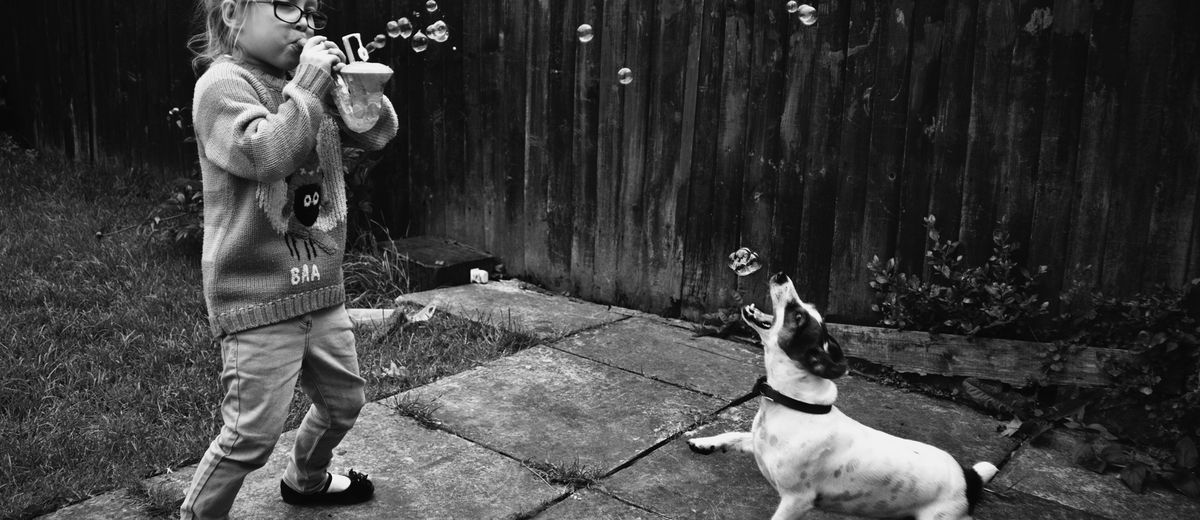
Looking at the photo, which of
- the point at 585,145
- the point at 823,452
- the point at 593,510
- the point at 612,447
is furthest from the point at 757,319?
the point at 585,145

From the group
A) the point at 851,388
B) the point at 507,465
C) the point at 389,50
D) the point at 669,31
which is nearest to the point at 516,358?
the point at 507,465

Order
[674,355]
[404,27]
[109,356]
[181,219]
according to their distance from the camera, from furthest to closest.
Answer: [181,219] < [404,27] < [674,355] < [109,356]

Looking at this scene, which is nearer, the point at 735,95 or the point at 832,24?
the point at 832,24

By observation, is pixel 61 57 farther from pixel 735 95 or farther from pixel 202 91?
pixel 202 91

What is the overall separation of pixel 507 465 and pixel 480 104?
2.92 meters

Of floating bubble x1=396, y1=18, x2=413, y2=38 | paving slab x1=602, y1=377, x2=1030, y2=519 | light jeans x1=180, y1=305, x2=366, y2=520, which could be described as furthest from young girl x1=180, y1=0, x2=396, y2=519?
floating bubble x1=396, y1=18, x2=413, y2=38

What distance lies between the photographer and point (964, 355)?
4059 mm

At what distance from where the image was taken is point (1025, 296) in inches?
157

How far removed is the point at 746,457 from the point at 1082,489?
110cm

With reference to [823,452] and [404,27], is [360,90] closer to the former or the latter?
[823,452]

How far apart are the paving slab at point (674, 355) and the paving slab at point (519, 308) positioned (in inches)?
4.9

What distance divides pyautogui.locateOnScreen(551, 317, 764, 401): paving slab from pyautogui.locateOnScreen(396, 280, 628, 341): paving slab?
0.12m

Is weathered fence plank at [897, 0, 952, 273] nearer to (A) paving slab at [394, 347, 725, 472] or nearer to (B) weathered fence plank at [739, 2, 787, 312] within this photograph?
(B) weathered fence plank at [739, 2, 787, 312]

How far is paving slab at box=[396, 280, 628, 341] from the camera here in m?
4.85
